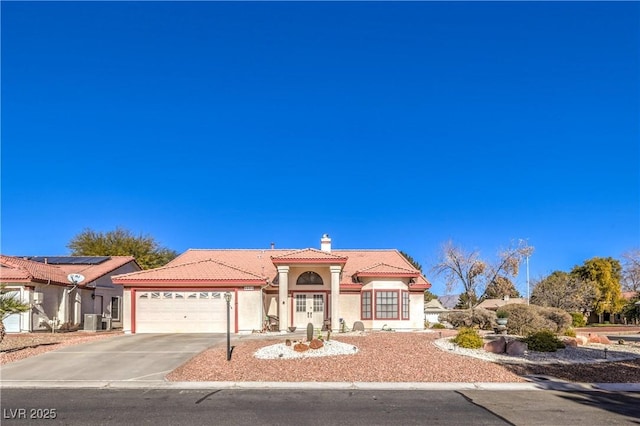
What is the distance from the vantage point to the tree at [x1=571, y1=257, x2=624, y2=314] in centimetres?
5991

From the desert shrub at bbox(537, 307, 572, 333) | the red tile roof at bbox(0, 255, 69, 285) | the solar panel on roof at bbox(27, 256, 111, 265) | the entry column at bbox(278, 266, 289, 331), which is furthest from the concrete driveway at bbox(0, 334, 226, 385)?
the desert shrub at bbox(537, 307, 572, 333)

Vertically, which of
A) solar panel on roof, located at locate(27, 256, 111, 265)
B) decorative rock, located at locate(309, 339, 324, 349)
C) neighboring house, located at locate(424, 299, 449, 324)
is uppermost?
solar panel on roof, located at locate(27, 256, 111, 265)

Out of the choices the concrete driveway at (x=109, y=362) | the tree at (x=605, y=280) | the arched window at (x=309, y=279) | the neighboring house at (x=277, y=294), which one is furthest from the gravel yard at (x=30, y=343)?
the tree at (x=605, y=280)

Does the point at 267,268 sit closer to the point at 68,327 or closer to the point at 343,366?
the point at 68,327

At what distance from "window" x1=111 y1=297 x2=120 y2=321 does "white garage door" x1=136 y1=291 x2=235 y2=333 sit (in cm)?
946

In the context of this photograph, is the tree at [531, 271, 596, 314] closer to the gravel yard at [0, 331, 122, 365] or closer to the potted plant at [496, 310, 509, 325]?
the potted plant at [496, 310, 509, 325]

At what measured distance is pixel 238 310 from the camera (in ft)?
92.3

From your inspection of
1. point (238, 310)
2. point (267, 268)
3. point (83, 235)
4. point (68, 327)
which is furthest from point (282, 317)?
point (83, 235)

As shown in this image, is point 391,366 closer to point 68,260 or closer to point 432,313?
point 68,260

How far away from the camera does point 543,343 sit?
19969 millimetres

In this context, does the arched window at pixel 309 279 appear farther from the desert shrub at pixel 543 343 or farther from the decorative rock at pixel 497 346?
the desert shrub at pixel 543 343

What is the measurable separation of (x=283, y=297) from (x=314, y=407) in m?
18.2

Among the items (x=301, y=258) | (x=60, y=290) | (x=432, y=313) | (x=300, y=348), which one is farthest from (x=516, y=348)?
(x=432, y=313)

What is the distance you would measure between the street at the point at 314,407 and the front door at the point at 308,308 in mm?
17705
